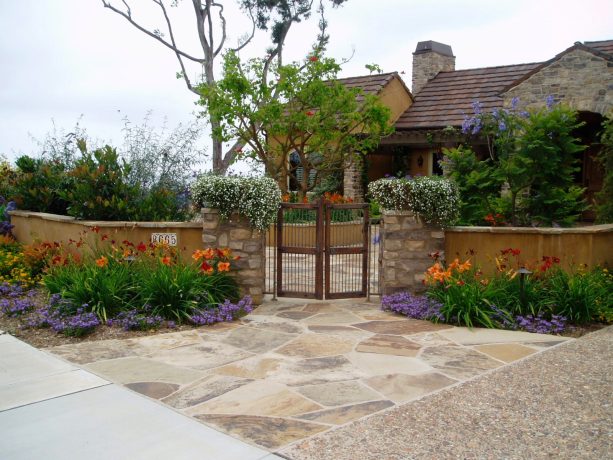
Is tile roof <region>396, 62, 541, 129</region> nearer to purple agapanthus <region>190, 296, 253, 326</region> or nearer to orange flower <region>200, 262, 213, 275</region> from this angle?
purple agapanthus <region>190, 296, 253, 326</region>

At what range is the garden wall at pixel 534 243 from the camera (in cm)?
831

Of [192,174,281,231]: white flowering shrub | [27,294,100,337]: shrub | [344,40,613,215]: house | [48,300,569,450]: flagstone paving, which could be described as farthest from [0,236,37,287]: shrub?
[344,40,613,215]: house

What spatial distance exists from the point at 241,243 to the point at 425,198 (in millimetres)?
2654

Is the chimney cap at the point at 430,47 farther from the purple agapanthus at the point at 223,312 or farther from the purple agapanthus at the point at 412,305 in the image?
the purple agapanthus at the point at 223,312

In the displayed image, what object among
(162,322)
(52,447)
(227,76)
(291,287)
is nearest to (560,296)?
(291,287)

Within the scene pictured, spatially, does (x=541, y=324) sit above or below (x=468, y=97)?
below

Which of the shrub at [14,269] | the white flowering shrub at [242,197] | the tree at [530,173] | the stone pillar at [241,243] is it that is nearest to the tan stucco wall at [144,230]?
the stone pillar at [241,243]

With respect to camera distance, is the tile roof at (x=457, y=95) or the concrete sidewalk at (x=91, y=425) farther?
the tile roof at (x=457, y=95)

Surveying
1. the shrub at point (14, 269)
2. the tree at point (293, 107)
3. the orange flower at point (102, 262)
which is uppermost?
the tree at point (293, 107)

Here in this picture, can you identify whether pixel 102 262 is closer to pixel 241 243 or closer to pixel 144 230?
pixel 144 230

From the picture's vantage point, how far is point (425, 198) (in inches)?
330

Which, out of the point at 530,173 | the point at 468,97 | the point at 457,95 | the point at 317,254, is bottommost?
the point at 317,254

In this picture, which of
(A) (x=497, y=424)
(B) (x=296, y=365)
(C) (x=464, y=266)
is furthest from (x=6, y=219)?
(A) (x=497, y=424)

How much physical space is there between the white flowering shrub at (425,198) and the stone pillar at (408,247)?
11cm
